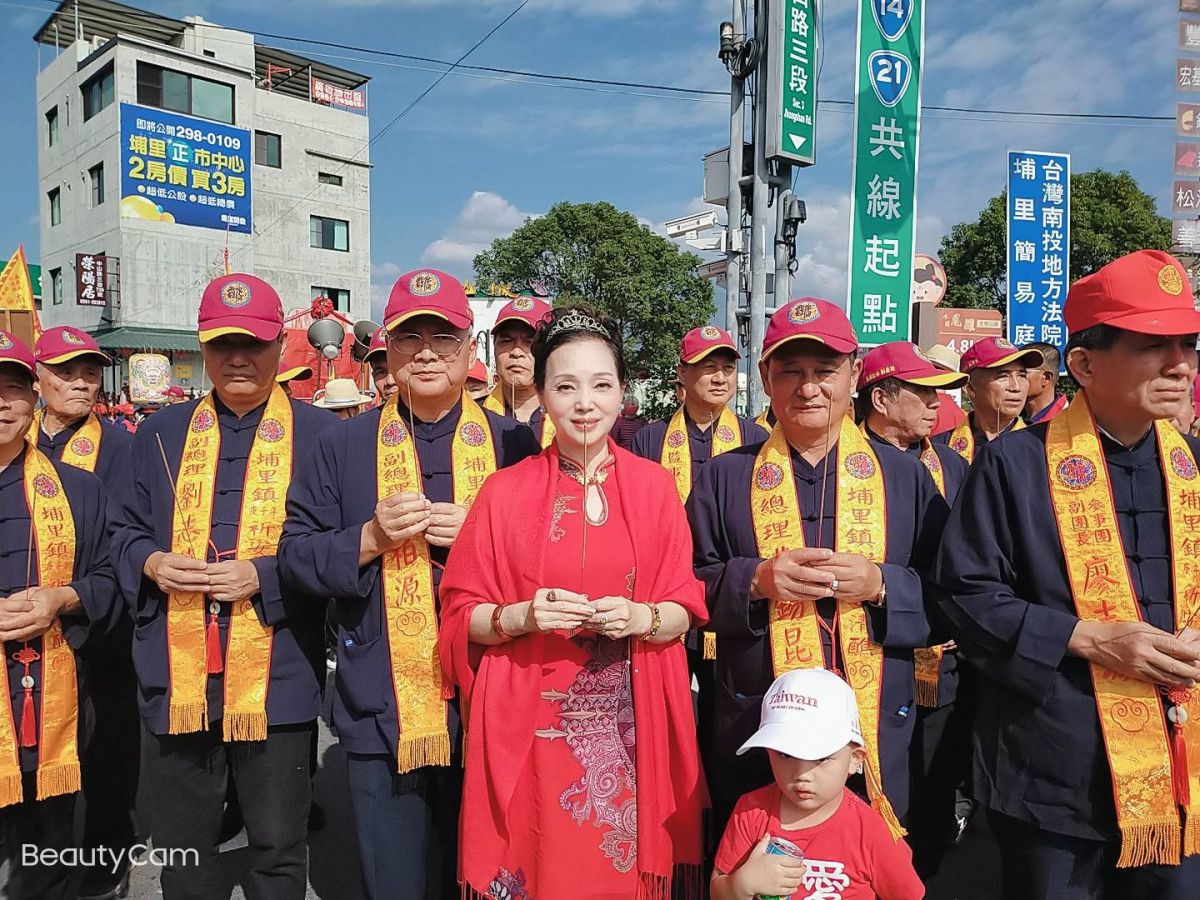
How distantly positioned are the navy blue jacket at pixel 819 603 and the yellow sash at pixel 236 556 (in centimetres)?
139

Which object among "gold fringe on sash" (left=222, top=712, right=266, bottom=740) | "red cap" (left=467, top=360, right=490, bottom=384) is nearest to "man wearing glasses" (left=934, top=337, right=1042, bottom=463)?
"red cap" (left=467, top=360, right=490, bottom=384)

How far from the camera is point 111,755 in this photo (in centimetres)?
336

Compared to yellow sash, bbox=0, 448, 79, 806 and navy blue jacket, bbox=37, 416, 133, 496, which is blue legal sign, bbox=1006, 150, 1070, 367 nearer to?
navy blue jacket, bbox=37, 416, 133, 496

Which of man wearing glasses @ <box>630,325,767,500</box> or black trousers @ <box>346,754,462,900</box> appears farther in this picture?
man wearing glasses @ <box>630,325,767,500</box>

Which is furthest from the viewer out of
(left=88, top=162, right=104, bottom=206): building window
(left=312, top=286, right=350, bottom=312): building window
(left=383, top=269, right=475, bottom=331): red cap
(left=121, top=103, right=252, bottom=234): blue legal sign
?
(left=312, top=286, right=350, bottom=312): building window

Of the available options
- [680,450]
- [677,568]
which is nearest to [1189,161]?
[680,450]

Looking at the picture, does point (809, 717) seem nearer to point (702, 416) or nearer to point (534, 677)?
point (534, 677)

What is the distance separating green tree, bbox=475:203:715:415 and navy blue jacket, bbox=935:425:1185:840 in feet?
81.0

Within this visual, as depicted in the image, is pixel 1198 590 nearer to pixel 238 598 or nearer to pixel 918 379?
pixel 918 379

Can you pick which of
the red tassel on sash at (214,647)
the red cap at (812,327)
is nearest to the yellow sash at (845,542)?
the red cap at (812,327)

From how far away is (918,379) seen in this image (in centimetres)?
359

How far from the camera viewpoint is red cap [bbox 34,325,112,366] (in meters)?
3.87

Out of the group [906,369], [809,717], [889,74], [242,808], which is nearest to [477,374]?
[906,369]

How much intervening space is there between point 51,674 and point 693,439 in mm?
3581
